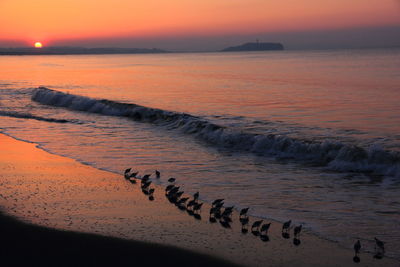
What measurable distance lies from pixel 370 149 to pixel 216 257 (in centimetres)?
1098

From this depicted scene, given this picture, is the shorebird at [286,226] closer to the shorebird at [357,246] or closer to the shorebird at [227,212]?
the shorebird at [227,212]

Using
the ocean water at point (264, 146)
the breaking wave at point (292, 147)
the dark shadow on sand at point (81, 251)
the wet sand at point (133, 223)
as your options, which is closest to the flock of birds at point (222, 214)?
the wet sand at point (133, 223)

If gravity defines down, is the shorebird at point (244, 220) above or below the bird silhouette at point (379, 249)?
above

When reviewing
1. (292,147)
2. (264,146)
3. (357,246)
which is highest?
(357,246)

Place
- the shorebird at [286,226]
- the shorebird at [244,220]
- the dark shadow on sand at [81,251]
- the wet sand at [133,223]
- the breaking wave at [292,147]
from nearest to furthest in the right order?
the dark shadow on sand at [81,251], the wet sand at [133,223], the shorebird at [286,226], the shorebird at [244,220], the breaking wave at [292,147]

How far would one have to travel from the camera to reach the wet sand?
912 centimetres

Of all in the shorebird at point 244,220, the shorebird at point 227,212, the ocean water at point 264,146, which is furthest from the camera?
the ocean water at point 264,146

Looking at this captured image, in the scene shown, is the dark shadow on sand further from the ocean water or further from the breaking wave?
the breaking wave

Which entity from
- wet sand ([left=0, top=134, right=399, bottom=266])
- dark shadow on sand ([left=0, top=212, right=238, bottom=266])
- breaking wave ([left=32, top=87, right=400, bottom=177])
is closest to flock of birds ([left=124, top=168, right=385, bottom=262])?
wet sand ([left=0, top=134, right=399, bottom=266])

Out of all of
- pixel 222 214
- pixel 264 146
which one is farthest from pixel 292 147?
pixel 222 214

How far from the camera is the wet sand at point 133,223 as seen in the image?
912cm

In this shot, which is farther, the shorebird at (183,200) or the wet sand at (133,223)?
the shorebird at (183,200)

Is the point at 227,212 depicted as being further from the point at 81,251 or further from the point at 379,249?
the point at 81,251

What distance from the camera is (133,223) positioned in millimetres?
10789
